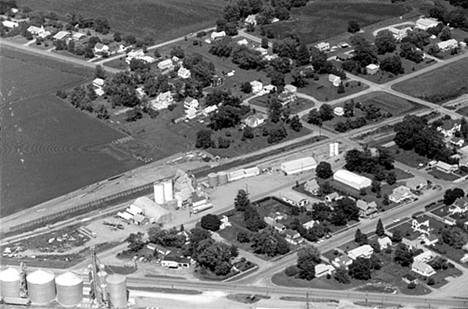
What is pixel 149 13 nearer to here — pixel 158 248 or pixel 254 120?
pixel 254 120

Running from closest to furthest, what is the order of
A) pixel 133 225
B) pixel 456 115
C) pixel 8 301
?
pixel 8 301 < pixel 133 225 < pixel 456 115

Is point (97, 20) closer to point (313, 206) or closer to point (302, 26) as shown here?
point (302, 26)

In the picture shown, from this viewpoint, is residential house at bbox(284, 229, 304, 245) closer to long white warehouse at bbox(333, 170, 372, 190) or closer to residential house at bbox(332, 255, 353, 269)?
residential house at bbox(332, 255, 353, 269)

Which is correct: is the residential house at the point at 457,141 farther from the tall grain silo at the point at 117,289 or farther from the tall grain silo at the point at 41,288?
the tall grain silo at the point at 41,288

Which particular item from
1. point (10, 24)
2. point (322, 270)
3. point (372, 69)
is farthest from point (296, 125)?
point (10, 24)

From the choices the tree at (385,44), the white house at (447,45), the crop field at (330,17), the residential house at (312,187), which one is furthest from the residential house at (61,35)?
the residential house at (312,187)

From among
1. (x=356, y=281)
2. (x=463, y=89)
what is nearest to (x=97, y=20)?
(x=463, y=89)

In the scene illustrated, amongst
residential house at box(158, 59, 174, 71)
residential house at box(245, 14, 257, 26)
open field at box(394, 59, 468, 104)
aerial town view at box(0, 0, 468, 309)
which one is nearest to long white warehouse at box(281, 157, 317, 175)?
aerial town view at box(0, 0, 468, 309)
